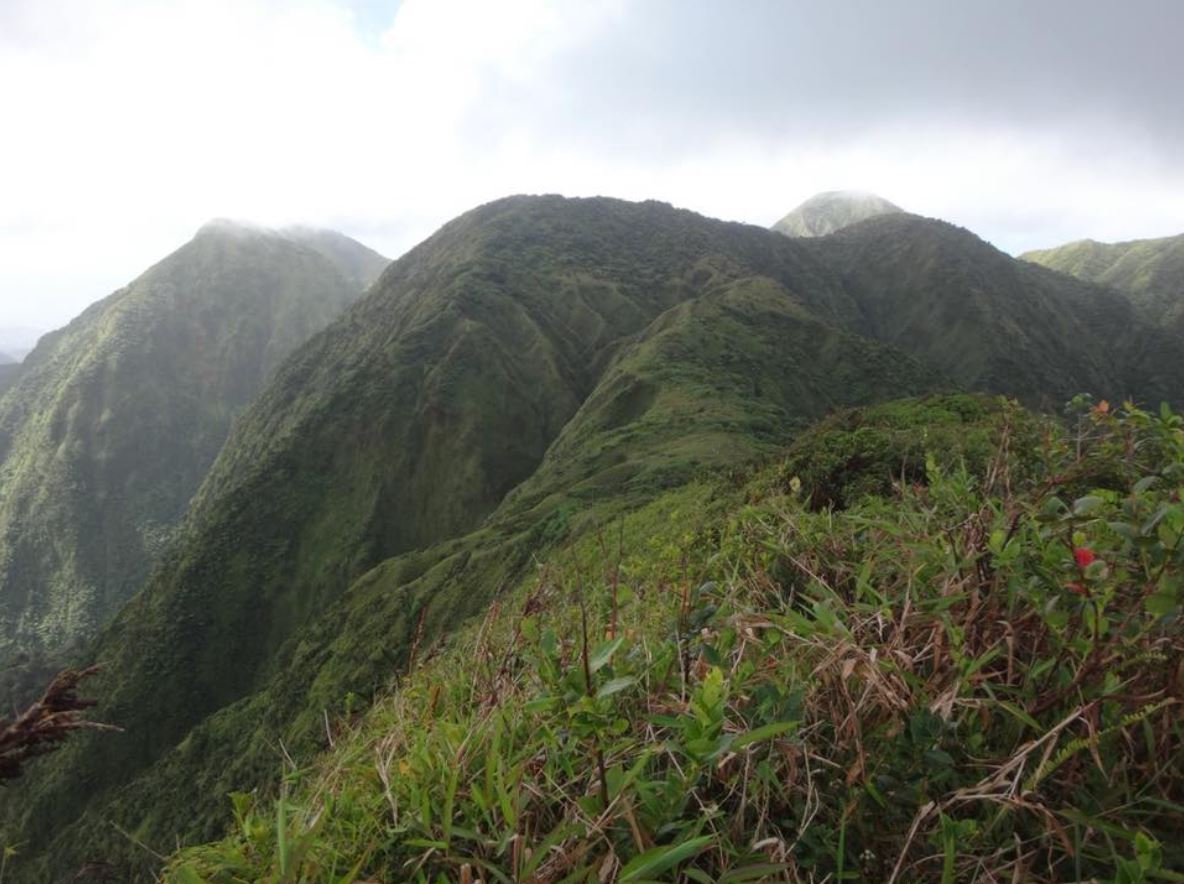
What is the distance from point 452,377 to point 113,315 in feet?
357

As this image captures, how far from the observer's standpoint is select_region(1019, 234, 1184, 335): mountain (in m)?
119

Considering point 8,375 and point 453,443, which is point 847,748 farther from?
point 8,375

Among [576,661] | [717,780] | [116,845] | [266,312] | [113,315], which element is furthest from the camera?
[266,312]

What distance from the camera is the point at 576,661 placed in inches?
97.2

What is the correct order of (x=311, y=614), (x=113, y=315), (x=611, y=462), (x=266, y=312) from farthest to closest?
(x=266, y=312), (x=113, y=315), (x=311, y=614), (x=611, y=462)

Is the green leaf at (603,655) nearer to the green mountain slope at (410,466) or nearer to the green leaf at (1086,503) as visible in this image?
the green leaf at (1086,503)

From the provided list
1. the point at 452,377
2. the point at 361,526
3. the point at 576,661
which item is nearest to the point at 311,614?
the point at 361,526

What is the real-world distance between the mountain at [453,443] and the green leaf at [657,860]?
1.10 m

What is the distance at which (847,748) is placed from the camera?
1.97 meters

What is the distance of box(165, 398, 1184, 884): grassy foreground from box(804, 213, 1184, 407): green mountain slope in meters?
87.6

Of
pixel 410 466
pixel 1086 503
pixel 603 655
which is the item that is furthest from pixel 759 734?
pixel 410 466

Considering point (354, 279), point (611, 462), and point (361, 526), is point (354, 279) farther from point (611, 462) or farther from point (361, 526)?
point (611, 462)

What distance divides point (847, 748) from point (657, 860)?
0.71 metres

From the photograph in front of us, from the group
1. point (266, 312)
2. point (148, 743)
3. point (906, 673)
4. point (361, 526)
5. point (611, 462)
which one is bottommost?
point (148, 743)
